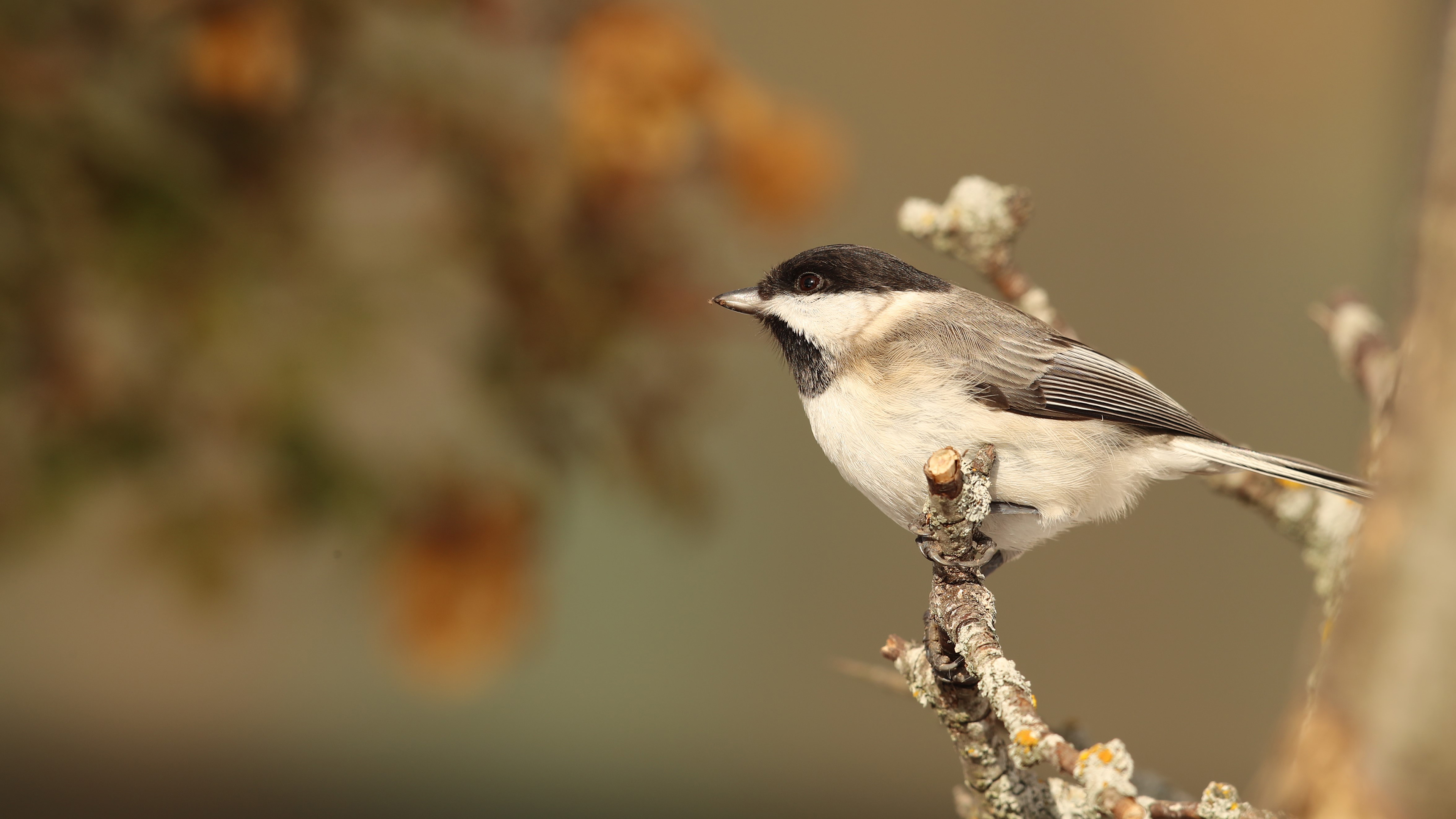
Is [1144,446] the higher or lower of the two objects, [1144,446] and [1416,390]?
the higher

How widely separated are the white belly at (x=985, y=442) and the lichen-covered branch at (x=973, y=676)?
68 millimetres

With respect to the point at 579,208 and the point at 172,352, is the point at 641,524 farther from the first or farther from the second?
the point at 172,352

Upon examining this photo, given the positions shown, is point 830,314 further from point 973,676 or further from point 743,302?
point 973,676

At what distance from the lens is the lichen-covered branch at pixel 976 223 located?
3.89 ft

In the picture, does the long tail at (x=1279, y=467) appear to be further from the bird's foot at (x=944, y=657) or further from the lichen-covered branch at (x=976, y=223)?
the bird's foot at (x=944, y=657)

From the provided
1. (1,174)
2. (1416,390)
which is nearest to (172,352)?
(1,174)

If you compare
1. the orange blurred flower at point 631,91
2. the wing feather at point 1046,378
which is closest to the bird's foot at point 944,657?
the wing feather at point 1046,378

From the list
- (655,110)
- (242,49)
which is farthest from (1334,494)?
(242,49)

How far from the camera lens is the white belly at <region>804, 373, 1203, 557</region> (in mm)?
1056

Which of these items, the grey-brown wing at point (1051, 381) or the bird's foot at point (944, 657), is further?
the grey-brown wing at point (1051, 381)

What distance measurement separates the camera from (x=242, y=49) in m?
1.78

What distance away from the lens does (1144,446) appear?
119cm

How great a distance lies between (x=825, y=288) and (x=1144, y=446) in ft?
1.38

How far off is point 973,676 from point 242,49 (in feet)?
5.47
